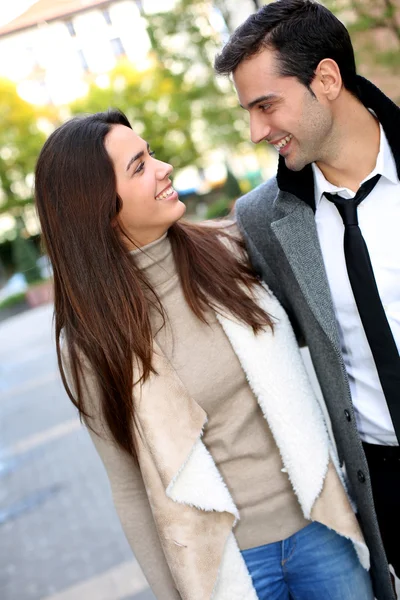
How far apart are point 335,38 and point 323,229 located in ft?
2.04

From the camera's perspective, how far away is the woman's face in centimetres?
233

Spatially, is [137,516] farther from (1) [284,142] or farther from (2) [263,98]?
(2) [263,98]

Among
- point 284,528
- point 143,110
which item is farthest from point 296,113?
point 143,110

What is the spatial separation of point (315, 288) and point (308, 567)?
0.94m

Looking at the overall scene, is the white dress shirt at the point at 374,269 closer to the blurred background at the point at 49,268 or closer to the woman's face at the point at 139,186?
the woman's face at the point at 139,186

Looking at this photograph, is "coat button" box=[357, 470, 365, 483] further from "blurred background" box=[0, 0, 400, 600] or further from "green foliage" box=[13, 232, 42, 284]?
"green foliage" box=[13, 232, 42, 284]

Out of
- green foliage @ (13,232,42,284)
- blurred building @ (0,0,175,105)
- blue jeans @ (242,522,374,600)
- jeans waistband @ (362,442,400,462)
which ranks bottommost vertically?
green foliage @ (13,232,42,284)

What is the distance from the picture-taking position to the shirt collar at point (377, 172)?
2.11 m

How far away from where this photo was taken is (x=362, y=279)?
82.5 inches

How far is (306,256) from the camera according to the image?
2.25 m

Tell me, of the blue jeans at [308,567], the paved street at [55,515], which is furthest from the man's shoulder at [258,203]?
the paved street at [55,515]

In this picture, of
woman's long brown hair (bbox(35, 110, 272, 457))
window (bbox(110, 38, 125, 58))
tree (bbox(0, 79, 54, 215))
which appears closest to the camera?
woman's long brown hair (bbox(35, 110, 272, 457))

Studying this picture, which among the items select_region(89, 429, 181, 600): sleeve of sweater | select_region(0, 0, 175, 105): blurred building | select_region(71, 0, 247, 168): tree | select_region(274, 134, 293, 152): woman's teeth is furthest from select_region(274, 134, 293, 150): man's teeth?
select_region(0, 0, 175, 105): blurred building

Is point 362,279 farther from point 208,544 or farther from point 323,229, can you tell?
point 208,544
